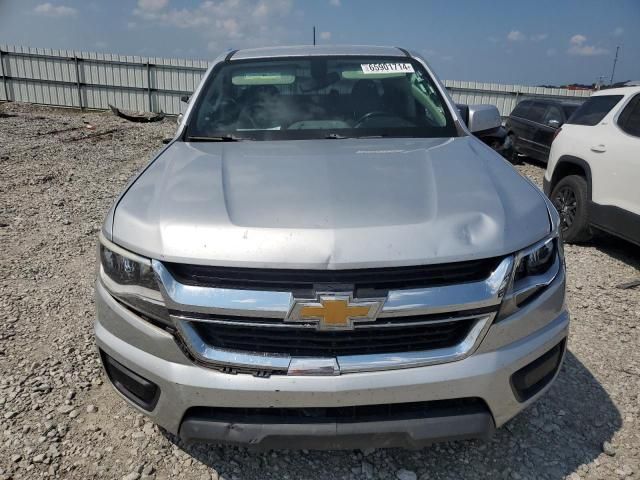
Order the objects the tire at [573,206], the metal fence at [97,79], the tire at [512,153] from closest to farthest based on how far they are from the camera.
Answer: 1. the tire at [573,206]
2. the tire at [512,153]
3. the metal fence at [97,79]

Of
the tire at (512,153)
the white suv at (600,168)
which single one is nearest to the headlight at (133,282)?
the white suv at (600,168)

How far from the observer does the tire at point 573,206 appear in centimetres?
496

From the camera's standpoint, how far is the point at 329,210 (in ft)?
5.92

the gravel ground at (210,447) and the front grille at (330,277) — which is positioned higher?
the front grille at (330,277)

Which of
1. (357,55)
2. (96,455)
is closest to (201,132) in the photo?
(357,55)

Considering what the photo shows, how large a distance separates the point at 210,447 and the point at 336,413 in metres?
0.83

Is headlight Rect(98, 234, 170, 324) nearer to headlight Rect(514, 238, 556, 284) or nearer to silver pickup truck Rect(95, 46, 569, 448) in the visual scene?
silver pickup truck Rect(95, 46, 569, 448)

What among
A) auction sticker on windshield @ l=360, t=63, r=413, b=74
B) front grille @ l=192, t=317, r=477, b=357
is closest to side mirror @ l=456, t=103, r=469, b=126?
auction sticker on windshield @ l=360, t=63, r=413, b=74

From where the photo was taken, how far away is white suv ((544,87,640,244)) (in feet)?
14.5

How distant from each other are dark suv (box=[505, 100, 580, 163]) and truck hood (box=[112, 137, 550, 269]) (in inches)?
321

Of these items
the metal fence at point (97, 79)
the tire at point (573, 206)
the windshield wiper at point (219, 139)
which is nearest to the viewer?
the windshield wiper at point (219, 139)

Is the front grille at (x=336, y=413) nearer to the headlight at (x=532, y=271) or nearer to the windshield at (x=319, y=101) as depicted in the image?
the headlight at (x=532, y=271)

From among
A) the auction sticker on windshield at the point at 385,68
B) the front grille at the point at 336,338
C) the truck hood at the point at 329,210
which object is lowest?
the front grille at the point at 336,338

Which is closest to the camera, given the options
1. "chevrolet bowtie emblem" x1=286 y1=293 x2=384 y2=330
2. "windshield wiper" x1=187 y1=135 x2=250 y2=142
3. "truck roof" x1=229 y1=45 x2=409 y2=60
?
"chevrolet bowtie emblem" x1=286 y1=293 x2=384 y2=330
